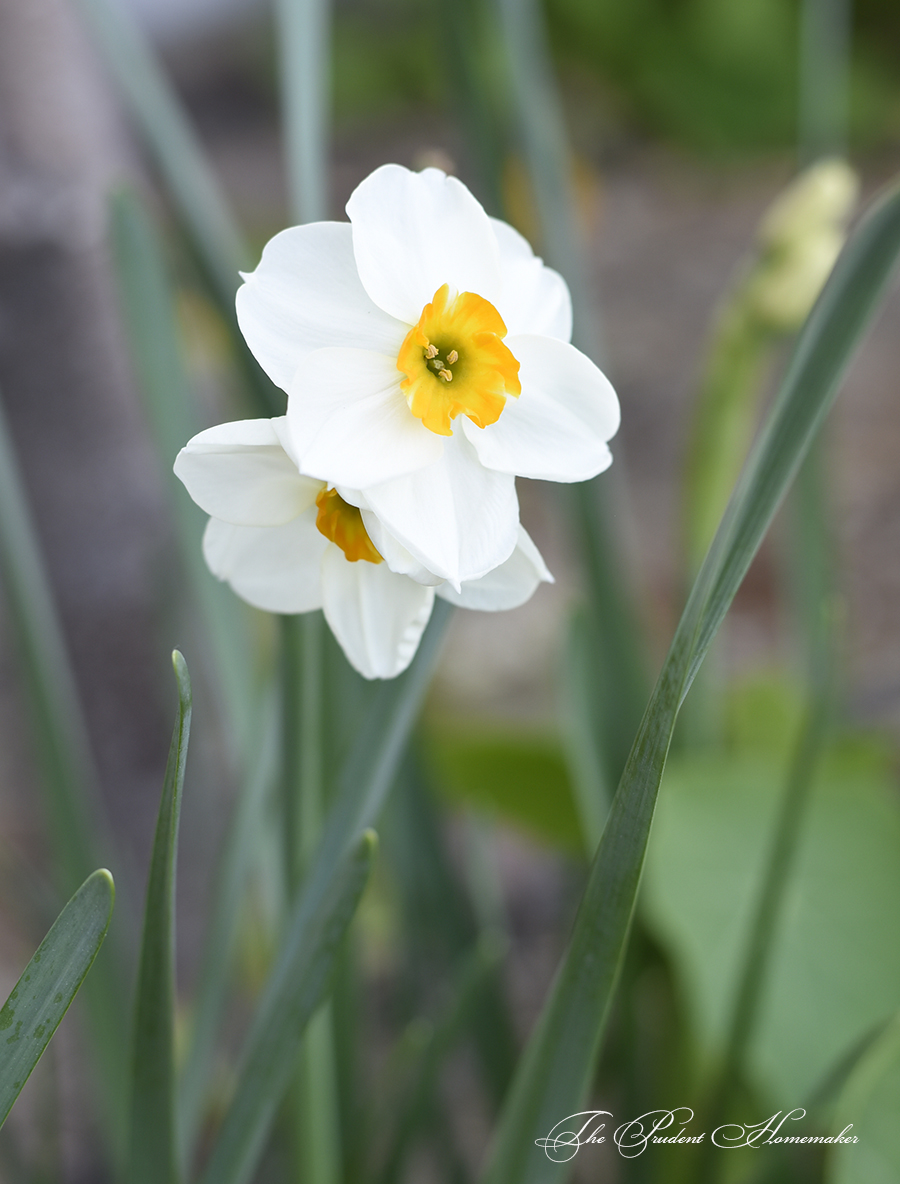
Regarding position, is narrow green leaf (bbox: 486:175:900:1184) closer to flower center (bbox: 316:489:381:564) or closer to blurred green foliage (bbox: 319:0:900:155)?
flower center (bbox: 316:489:381:564)

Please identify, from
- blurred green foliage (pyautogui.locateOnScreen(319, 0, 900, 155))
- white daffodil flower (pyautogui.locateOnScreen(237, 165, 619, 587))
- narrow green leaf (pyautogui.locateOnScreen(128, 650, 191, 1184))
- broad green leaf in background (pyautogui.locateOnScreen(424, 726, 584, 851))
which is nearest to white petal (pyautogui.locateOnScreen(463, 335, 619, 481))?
white daffodil flower (pyautogui.locateOnScreen(237, 165, 619, 587))

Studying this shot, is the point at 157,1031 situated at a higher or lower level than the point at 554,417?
lower

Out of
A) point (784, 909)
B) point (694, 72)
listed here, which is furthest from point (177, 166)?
point (694, 72)

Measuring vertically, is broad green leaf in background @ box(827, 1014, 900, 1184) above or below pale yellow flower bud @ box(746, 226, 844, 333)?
below

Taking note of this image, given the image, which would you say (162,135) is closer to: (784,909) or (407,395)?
(407,395)

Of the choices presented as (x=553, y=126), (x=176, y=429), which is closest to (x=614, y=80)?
(x=553, y=126)

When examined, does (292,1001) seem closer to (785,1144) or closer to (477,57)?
(785,1144)
